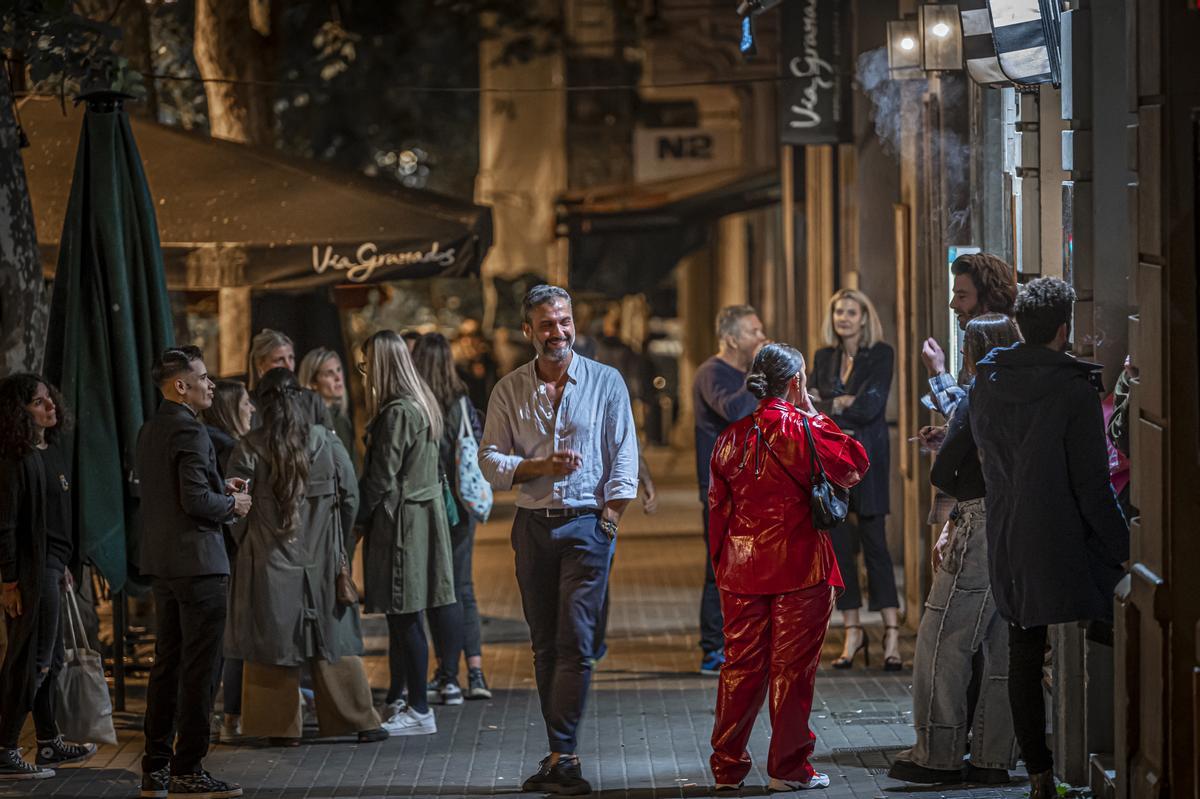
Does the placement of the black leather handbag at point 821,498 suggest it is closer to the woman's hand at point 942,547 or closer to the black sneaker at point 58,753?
the woman's hand at point 942,547

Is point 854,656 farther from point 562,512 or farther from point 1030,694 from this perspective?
point 1030,694

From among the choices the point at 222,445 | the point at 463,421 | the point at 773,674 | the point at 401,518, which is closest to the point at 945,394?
the point at 773,674

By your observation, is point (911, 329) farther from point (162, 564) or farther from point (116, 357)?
point (162, 564)

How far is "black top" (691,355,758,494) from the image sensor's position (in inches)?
408

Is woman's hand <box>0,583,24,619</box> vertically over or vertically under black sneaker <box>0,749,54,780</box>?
over

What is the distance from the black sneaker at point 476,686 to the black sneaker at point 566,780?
2251 mm

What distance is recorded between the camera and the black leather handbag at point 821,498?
24.1ft

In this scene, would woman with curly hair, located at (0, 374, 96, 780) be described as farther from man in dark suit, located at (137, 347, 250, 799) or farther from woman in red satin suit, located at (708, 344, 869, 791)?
woman in red satin suit, located at (708, 344, 869, 791)

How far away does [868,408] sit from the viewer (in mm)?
10586

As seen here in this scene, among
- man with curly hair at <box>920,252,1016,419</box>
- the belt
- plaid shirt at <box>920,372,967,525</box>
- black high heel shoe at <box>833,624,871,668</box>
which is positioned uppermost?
man with curly hair at <box>920,252,1016,419</box>

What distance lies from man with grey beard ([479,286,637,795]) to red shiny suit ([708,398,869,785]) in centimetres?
55

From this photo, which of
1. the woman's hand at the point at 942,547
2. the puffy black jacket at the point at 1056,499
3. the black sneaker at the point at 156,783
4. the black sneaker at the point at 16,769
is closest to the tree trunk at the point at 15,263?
the black sneaker at the point at 16,769

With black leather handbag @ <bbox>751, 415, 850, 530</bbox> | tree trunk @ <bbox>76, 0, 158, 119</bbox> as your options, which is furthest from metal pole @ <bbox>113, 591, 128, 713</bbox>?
tree trunk @ <bbox>76, 0, 158, 119</bbox>

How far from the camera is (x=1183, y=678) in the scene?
6.14 meters
